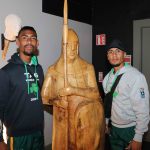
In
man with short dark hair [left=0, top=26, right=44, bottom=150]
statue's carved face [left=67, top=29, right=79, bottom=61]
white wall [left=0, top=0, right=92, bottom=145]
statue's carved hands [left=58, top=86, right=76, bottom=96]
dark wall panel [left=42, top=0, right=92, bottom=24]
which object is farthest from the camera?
dark wall panel [left=42, top=0, right=92, bottom=24]

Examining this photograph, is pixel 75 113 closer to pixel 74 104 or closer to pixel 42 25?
pixel 74 104

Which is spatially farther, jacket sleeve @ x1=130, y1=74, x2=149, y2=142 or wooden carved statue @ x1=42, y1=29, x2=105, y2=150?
jacket sleeve @ x1=130, y1=74, x2=149, y2=142

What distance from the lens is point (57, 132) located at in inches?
82.4

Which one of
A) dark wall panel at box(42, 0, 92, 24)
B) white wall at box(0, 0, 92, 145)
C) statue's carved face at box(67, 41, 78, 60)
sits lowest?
statue's carved face at box(67, 41, 78, 60)

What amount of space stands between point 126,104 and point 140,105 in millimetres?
140

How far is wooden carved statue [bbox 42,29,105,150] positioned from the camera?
2.02m

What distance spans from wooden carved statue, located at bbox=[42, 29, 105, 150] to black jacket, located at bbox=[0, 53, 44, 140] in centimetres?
18

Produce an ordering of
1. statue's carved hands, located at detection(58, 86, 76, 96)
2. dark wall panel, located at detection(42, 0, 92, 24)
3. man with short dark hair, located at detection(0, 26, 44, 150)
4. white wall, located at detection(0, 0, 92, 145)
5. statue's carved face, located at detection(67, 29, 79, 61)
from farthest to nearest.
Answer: dark wall panel, located at detection(42, 0, 92, 24), white wall, located at detection(0, 0, 92, 145), man with short dark hair, located at detection(0, 26, 44, 150), statue's carved face, located at detection(67, 29, 79, 61), statue's carved hands, located at detection(58, 86, 76, 96)

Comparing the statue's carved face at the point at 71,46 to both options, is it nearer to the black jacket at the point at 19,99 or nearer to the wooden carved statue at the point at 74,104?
the wooden carved statue at the point at 74,104

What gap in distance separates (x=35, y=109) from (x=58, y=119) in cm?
31

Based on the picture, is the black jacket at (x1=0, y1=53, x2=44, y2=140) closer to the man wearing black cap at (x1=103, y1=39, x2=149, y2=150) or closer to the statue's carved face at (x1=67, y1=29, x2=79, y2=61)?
the statue's carved face at (x1=67, y1=29, x2=79, y2=61)

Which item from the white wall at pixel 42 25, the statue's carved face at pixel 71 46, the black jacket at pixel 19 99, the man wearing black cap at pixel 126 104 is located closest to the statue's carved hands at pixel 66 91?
the statue's carved face at pixel 71 46

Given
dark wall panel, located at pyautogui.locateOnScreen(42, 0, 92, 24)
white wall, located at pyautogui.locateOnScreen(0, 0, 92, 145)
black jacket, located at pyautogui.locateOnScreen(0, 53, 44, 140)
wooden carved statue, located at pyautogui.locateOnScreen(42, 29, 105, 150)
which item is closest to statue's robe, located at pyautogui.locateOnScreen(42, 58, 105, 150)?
wooden carved statue, located at pyautogui.locateOnScreen(42, 29, 105, 150)

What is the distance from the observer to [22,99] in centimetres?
221
